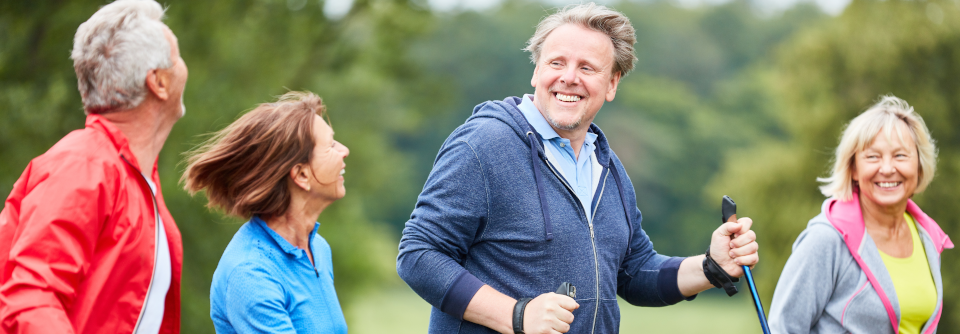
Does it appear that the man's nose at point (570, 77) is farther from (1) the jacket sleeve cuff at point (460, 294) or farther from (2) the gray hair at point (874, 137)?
(2) the gray hair at point (874, 137)

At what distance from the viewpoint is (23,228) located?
197cm

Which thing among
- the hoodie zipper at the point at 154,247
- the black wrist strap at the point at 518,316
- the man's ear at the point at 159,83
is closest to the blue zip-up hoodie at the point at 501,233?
the black wrist strap at the point at 518,316

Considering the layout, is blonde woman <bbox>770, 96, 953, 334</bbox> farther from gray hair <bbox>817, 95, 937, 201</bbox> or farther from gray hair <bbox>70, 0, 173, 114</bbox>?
gray hair <bbox>70, 0, 173, 114</bbox>

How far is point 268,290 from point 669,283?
4.43 ft

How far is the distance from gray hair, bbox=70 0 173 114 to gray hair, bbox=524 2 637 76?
1.21 m

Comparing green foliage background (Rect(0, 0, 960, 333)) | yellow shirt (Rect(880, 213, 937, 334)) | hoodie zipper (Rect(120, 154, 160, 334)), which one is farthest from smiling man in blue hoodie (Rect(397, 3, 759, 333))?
yellow shirt (Rect(880, 213, 937, 334))

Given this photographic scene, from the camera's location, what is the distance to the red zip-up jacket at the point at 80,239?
1896mm

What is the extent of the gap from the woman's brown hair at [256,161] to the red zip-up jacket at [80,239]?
214mm

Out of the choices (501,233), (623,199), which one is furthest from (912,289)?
(501,233)

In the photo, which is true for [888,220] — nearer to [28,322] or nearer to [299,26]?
[28,322]

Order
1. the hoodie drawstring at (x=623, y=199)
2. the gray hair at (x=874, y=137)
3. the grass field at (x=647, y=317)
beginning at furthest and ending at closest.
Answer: the grass field at (x=647, y=317), the gray hair at (x=874, y=137), the hoodie drawstring at (x=623, y=199)

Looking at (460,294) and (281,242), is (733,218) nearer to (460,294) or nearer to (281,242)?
(460,294)

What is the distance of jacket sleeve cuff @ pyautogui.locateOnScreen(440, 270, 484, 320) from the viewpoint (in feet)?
7.41

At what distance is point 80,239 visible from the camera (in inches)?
78.8
